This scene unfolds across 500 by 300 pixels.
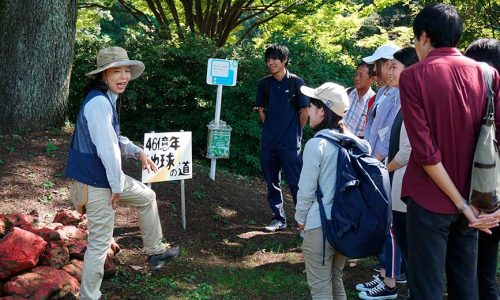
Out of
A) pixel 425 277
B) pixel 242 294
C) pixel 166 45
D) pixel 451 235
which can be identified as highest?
pixel 166 45

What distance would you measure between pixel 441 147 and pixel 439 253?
1.77 feet

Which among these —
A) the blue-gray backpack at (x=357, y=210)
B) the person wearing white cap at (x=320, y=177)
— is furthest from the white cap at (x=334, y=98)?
the blue-gray backpack at (x=357, y=210)

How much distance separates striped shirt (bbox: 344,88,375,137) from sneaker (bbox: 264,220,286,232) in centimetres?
156

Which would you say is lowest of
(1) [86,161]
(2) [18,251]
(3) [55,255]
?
(3) [55,255]

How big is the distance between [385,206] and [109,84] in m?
2.14

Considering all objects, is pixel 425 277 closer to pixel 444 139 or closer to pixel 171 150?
pixel 444 139

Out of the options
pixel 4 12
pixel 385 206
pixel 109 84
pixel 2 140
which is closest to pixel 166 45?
pixel 4 12

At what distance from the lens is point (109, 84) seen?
157 inches

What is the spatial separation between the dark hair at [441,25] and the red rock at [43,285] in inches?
120

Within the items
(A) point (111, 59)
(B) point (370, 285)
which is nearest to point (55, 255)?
(A) point (111, 59)

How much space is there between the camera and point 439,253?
2.76 meters

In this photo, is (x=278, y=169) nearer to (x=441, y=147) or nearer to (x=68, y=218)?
(x=68, y=218)

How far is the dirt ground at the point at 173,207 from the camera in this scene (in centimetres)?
536

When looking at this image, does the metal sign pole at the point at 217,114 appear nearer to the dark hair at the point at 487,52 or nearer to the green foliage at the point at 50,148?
the green foliage at the point at 50,148
